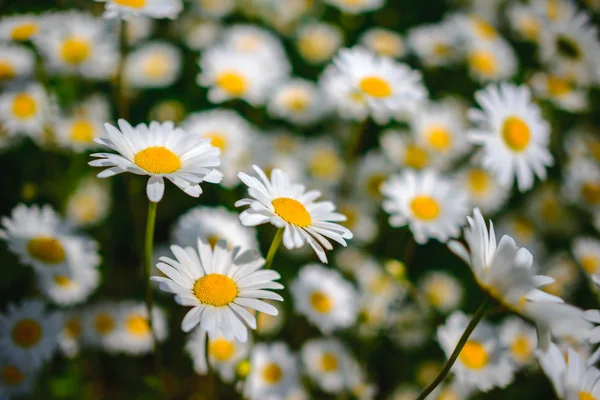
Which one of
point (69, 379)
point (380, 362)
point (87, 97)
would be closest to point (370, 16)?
point (87, 97)

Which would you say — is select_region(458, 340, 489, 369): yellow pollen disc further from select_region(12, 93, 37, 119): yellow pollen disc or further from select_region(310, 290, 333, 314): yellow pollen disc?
select_region(12, 93, 37, 119): yellow pollen disc

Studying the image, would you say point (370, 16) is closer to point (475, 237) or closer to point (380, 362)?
point (380, 362)

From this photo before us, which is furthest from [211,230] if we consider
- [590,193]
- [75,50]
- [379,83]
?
[590,193]

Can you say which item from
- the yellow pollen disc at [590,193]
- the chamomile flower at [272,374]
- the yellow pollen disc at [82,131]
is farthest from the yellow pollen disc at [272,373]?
the yellow pollen disc at [590,193]

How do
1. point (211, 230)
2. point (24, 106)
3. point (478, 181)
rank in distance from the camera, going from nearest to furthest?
point (211, 230)
point (24, 106)
point (478, 181)

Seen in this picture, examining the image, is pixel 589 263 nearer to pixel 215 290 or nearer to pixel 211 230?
pixel 211 230

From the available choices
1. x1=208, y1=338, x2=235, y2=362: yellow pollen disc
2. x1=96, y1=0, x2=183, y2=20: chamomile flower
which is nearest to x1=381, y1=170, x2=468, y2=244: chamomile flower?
x1=208, y1=338, x2=235, y2=362: yellow pollen disc
